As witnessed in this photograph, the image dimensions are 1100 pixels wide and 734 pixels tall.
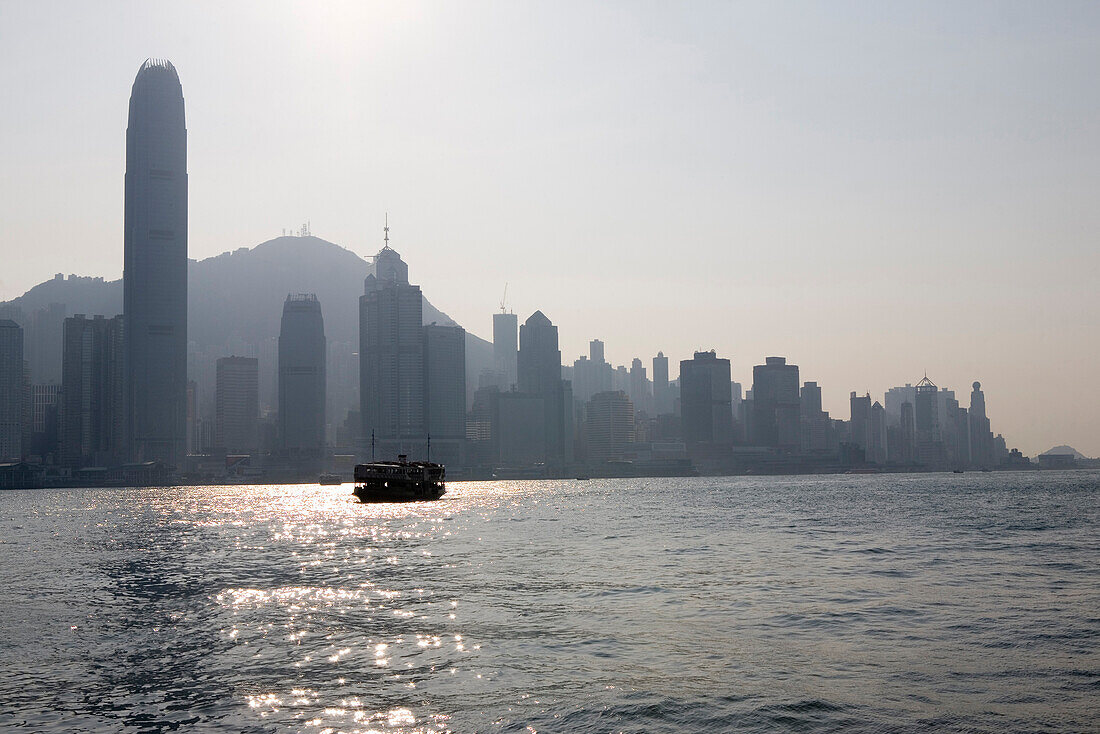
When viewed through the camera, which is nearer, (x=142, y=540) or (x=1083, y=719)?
(x=1083, y=719)

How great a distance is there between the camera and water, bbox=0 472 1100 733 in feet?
96.3

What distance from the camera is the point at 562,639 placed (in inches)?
1614

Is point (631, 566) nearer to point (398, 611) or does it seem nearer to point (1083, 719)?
point (398, 611)

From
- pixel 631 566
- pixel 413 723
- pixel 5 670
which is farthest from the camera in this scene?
pixel 631 566

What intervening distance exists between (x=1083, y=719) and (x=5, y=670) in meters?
39.1

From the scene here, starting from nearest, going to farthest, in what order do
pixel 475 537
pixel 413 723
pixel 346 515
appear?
pixel 413 723 → pixel 475 537 → pixel 346 515

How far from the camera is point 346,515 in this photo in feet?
533

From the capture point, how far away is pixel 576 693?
104 ft

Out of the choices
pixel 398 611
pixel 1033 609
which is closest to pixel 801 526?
pixel 1033 609

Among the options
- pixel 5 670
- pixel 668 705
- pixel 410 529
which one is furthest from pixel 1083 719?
pixel 410 529

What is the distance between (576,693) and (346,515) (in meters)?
137

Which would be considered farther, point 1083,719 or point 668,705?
point 668,705

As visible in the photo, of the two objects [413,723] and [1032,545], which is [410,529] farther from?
[413,723]

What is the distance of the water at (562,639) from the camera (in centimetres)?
2934
